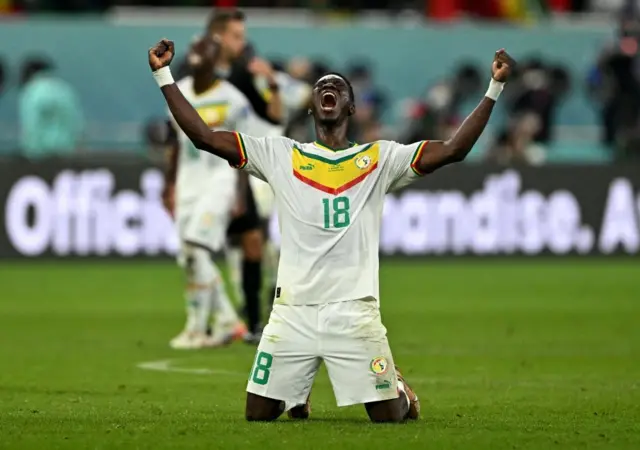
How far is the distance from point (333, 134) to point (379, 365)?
1238 millimetres

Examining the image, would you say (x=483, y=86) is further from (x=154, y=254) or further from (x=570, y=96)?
(x=154, y=254)

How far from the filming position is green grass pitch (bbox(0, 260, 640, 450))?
7.98 metres

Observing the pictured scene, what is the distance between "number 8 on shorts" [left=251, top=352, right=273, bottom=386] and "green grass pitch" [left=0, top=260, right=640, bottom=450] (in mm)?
231

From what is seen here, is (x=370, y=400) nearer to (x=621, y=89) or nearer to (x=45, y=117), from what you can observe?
(x=45, y=117)

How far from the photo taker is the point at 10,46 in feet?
90.1

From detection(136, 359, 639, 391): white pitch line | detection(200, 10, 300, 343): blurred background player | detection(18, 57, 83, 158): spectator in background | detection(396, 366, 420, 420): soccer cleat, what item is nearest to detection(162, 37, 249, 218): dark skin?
detection(200, 10, 300, 343): blurred background player

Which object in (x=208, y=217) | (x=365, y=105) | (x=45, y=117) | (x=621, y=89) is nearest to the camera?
(x=208, y=217)

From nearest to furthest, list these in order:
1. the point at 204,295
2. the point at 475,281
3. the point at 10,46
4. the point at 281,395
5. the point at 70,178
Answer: the point at 281,395 → the point at 204,295 → the point at 475,281 → the point at 70,178 → the point at 10,46

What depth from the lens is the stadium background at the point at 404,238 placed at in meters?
8.98

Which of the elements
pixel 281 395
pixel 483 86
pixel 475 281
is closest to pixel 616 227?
pixel 475 281

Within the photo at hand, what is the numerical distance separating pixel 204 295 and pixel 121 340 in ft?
3.52

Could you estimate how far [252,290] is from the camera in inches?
538

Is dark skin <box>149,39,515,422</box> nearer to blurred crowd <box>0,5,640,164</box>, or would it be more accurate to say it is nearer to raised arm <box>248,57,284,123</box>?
raised arm <box>248,57,284,123</box>

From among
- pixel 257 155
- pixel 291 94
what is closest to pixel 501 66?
pixel 257 155
